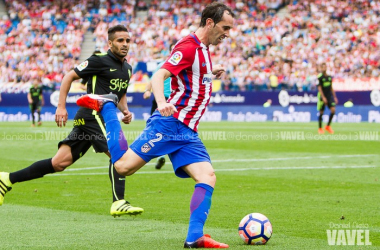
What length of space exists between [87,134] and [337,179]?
16.8 feet

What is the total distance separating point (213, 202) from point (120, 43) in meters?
2.38

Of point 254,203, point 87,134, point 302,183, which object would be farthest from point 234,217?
point 302,183

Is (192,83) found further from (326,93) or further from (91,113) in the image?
(326,93)

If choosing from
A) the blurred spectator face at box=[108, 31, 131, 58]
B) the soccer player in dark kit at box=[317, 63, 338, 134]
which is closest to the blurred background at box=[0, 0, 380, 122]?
the soccer player in dark kit at box=[317, 63, 338, 134]

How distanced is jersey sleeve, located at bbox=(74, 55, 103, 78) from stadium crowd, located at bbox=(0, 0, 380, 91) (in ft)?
87.4

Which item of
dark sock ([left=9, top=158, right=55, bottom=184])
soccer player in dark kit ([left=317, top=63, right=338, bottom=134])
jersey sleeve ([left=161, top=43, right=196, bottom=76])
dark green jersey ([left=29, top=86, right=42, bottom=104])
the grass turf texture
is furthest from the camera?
dark green jersey ([left=29, top=86, right=42, bottom=104])

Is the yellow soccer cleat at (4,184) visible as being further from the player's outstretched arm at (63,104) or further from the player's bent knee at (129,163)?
the player's bent knee at (129,163)

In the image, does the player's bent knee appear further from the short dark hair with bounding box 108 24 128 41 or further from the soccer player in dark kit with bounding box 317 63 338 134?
the soccer player in dark kit with bounding box 317 63 338 134

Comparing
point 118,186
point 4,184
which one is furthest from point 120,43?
point 4,184

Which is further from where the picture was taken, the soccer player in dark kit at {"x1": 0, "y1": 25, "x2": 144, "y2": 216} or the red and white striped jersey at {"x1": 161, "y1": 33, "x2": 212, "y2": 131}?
the soccer player in dark kit at {"x1": 0, "y1": 25, "x2": 144, "y2": 216}

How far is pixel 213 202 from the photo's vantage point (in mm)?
8891

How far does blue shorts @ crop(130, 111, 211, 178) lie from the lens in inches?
237

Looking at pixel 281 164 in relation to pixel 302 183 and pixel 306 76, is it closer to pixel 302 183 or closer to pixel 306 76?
pixel 302 183

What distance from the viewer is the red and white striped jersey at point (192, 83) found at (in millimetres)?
5941
